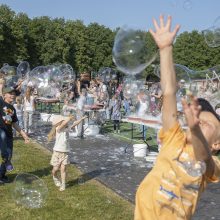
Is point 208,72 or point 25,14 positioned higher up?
point 25,14

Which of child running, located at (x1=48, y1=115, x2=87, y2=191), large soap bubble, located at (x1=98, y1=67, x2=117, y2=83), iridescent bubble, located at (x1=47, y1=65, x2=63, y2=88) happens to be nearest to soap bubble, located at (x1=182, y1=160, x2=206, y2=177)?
child running, located at (x1=48, y1=115, x2=87, y2=191)

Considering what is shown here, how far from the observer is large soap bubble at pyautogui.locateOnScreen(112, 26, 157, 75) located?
A: 4.44m

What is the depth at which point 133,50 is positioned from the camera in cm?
446

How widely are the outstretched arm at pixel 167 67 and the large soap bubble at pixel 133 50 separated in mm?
Answer: 1719

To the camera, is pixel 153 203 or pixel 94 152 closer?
pixel 153 203

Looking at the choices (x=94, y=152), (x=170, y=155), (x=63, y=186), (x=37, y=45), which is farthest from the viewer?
(x=37, y=45)

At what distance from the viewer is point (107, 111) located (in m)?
19.5

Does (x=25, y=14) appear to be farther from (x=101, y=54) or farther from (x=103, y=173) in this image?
(x=103, y=173)

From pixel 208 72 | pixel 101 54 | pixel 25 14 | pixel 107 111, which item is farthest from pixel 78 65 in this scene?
pixel 208 72

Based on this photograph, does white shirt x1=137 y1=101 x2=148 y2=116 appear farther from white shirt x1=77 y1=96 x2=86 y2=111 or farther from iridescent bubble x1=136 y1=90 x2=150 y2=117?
white shirt x1=77 y1=96 x2=86 y2=111

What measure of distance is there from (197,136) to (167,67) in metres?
0.56

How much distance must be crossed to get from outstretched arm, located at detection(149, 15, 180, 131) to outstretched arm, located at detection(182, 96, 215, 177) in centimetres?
35

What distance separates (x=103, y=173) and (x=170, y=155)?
6.41m

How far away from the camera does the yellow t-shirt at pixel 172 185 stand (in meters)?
2.58
